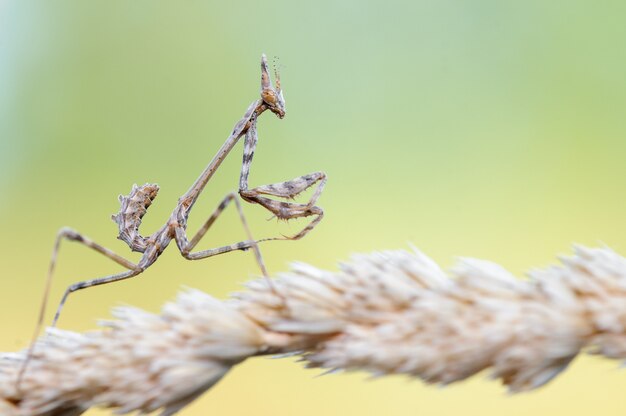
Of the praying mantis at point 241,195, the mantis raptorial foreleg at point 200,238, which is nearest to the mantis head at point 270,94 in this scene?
the praying mantis at point 241,195

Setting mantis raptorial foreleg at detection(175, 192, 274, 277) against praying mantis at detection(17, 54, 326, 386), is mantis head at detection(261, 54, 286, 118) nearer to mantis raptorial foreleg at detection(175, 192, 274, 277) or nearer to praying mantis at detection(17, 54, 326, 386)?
praying mantis at detection(17, 54, 326, 386)

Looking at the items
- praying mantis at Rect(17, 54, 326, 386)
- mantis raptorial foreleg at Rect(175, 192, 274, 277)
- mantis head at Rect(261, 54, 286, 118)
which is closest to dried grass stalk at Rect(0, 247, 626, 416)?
mantis raptorial foreleg at Rect(175, 192, 274, 277)

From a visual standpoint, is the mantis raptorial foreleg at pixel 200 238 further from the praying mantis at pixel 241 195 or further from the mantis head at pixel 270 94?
the mantis head at pixel 270 94

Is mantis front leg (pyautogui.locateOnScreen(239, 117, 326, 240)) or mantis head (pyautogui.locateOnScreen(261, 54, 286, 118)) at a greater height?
mantis head (pyautogui.locateOnScreen(261, 54, 286, 118))

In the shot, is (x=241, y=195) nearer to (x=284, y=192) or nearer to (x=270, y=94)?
(x=284, y=192)

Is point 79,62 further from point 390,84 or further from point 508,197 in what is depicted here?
point 508,197

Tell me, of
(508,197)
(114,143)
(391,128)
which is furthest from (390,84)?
(114,143)

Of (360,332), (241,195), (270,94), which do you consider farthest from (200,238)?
(360,332)
